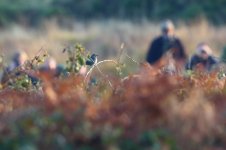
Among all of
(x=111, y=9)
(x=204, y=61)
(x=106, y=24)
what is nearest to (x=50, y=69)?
(x=204, y=61)

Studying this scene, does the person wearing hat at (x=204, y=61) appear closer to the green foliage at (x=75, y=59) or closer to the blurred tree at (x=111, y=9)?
the green foliage at (x=75, y=59)

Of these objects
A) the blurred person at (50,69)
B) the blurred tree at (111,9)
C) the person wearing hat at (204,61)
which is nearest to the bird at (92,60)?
the blurred person at (50,69)

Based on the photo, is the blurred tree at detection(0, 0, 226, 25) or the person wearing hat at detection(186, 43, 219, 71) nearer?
the person wearing hat at detection(186, 43, 219, 71)

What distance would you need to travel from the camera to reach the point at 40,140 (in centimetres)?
494

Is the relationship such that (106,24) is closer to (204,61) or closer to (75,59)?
(204,61)

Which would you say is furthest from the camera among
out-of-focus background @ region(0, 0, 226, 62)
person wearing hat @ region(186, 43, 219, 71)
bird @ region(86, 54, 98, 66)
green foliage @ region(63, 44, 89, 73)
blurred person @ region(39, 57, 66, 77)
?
out-of-focus background @ region(0, 0, 226, 62)

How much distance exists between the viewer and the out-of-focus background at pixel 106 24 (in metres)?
31.2

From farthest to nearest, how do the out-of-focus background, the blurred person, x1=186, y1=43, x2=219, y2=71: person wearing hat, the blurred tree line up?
the blurred tree → the out-of-focus background → x1=186, y1=43, x2=219, y2=71: person wearing hat → the blurred person

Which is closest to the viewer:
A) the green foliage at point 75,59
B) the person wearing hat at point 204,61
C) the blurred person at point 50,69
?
the blurred person at point 50,69

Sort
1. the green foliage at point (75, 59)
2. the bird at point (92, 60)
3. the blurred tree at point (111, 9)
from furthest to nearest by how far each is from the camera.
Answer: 1. the blurred tree at point (111, 9)
2. the bird at point (92, 60)
3. the green foliage at point (75, 59)

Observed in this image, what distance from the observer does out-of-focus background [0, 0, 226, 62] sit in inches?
1229

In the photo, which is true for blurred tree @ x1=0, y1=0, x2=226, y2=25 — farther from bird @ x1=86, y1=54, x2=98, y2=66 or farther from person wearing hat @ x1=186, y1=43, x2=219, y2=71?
bird @ x1=86, y1=54, x2=98, y2=66

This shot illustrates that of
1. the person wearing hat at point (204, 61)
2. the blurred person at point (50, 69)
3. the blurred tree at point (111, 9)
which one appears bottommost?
the person wearing hat at point (204, 61)

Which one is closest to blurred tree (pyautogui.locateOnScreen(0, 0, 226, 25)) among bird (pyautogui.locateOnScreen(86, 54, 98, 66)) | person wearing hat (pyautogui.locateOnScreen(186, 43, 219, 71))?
person wearing hat (pyautogui.locateOnScreen(186, 43, 219, 71))
